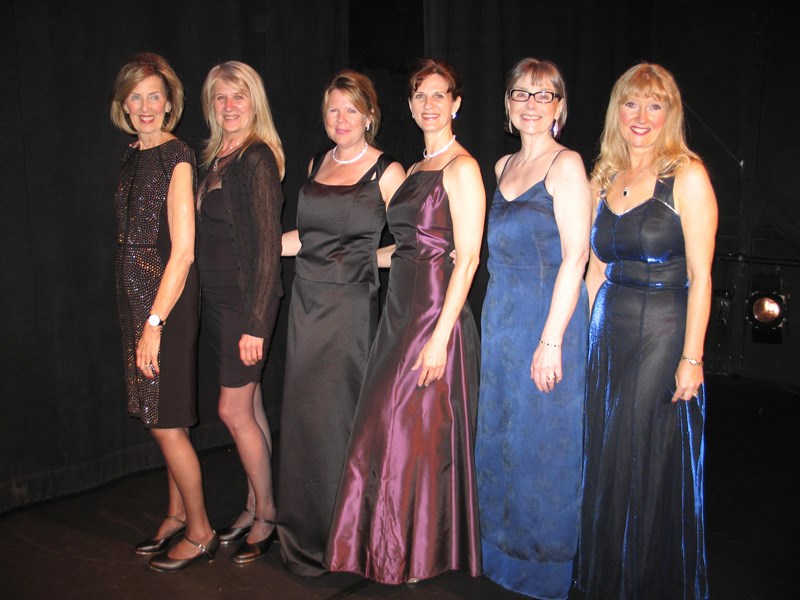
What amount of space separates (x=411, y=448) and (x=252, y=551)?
2.68 feet

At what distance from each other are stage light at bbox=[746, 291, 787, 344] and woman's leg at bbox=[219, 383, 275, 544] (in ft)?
11.7

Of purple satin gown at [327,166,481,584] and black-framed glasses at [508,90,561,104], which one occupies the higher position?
black-framed glasses at [508,90,561,104]

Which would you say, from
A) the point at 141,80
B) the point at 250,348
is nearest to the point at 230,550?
the point at 250,348

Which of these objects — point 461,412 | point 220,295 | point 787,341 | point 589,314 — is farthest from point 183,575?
point 787,341

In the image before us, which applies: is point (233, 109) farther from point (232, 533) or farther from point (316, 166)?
point (232, 533)

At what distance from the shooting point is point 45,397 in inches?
125

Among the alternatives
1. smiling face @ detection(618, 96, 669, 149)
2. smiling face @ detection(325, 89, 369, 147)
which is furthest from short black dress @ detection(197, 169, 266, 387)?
smiling face @ detection(618, 96, 669, 149)

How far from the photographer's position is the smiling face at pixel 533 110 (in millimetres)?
2262

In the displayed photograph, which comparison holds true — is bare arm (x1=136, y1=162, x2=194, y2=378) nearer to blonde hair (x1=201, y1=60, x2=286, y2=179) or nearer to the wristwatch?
the wristwatch

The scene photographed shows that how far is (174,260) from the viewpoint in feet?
7.97

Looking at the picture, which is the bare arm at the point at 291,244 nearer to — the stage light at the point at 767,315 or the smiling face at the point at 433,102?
the smiling face at the point at 433,102

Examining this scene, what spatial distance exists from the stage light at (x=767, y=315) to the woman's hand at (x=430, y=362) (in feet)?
11.0

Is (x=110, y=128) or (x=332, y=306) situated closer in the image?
(x=332, y=306)

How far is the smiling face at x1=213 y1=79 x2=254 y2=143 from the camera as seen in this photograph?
8.30 ft
